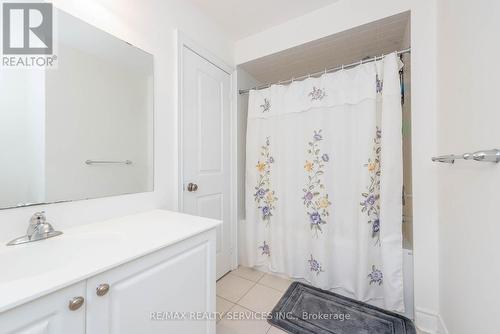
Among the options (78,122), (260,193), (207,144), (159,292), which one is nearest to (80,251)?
(159,292)

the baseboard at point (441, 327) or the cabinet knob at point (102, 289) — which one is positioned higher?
the cabinet knob at point (102, 289)

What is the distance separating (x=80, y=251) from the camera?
825 millimetres

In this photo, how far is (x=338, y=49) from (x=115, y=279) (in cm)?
222

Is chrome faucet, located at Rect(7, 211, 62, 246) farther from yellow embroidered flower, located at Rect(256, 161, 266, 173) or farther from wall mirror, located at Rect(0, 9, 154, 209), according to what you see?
yellow embroidered flower, located at Rect(256, 161, 266, 173)

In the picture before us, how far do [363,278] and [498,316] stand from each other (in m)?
0.84

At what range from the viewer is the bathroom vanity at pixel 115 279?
54 cm

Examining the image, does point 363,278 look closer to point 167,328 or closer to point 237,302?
point 237,302

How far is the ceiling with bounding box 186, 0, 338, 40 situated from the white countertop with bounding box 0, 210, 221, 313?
5.33 feet

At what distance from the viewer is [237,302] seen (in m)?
1.58

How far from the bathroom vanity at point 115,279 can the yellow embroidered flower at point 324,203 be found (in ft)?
3.22

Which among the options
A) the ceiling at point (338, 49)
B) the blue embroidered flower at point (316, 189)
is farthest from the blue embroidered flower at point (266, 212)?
the ceiling at point (338, 49)

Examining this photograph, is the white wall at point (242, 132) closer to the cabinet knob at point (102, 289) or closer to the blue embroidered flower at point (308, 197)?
the blue embroidered flower at point (308, 197)

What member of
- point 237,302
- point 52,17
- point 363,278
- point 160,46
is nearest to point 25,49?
point 52,17

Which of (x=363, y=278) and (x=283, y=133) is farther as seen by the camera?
(x=283, y=133)
